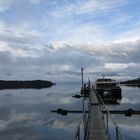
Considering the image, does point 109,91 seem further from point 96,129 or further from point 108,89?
point 96,129

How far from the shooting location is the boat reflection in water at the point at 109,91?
73.1 metres

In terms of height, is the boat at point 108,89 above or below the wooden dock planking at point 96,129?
above

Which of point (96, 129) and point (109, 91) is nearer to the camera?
point (96, 129)

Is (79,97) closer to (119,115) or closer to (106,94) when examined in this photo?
(106,94)

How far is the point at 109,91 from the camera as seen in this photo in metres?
76.9

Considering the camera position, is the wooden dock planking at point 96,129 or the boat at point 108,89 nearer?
the wooden dock planking at point 96,129

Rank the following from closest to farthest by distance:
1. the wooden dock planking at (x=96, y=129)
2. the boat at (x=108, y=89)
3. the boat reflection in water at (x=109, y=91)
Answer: the wooden dock planking at (x=96, y=129) → the boat reflection in water at (x=109, y=91) → the boat at (x=108, y=89)

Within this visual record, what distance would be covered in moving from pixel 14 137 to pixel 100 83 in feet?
148

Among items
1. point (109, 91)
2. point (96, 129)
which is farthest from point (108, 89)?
point (96, 129)

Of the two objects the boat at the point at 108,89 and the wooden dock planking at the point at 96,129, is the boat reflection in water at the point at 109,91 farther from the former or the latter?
the wooden dock planking at the point at 96,129

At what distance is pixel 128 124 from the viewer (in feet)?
134

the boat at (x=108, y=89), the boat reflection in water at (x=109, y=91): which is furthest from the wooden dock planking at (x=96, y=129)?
the boat at (x=108, y=89)

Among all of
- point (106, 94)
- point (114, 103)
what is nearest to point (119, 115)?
point (114, 103)

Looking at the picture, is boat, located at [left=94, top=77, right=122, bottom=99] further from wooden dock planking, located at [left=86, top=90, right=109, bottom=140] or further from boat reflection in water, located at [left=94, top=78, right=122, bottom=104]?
wooden dock planking, located at [left=86, top=90, right=109, bottom=140]
